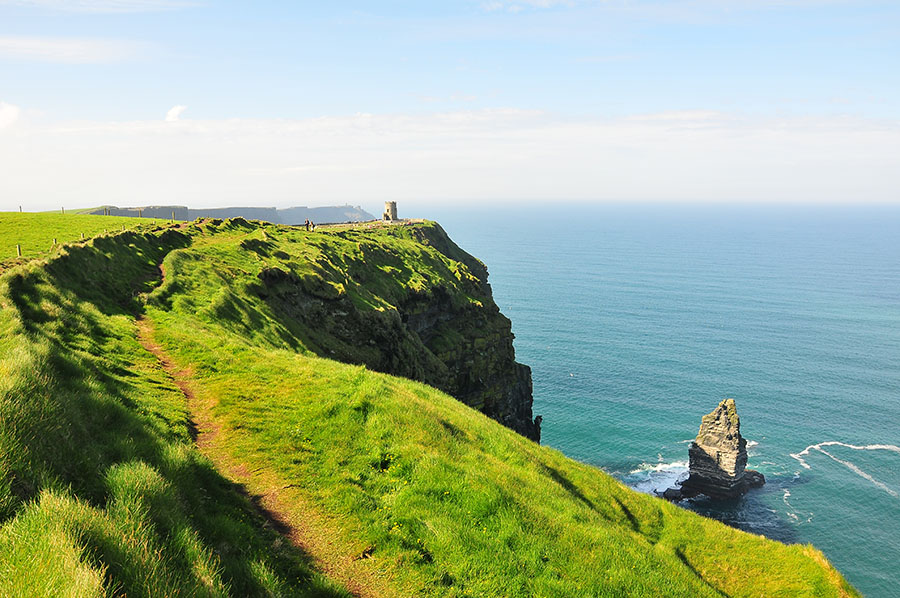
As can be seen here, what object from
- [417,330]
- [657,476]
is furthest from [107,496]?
[657,476]

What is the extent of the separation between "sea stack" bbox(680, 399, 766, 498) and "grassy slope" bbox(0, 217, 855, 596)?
49.7 metres

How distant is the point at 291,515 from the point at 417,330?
186 feet

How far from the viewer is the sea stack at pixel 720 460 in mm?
70812

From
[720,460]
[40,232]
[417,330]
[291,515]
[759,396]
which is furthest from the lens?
[759,396]

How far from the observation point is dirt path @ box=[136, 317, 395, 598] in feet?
40.0

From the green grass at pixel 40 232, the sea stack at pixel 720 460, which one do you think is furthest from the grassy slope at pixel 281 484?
the sea stack at pixel 720 460

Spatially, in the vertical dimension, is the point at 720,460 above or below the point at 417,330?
below

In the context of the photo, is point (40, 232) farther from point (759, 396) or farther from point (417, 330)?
point (759, 396)

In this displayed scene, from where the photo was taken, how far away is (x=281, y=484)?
15.5 metres

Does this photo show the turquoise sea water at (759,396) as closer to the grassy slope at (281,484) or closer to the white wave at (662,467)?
the white wave at (662,467)

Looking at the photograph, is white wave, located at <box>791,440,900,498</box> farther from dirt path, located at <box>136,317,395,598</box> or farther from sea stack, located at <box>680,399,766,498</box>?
dirt path, located at <box>136,317,395,598</box>

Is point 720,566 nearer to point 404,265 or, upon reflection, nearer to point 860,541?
point 860,541

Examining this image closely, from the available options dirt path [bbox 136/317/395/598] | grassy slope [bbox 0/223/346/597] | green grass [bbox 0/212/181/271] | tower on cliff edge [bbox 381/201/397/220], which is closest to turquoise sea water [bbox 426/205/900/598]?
tower on cliff edge [bbox 381/201/397/220]

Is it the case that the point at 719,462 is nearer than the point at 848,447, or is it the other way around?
the point at 719,462
